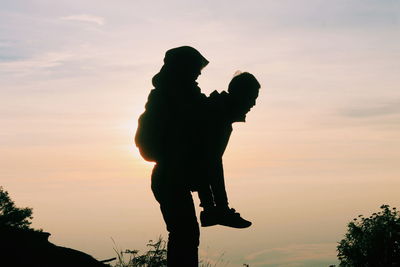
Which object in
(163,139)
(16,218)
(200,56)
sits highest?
(16,218)

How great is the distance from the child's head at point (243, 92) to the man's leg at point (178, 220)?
49.4 inches

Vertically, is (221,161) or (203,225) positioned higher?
(221,161)

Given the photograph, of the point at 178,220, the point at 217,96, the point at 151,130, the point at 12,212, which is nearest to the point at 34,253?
the point at 178,220

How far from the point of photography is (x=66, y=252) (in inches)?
332

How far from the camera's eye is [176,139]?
6402 mm

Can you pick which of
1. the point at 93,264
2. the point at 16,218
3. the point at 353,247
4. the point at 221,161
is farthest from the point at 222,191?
the point at 16,218

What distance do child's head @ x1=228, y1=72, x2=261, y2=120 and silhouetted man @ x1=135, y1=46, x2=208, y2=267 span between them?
1.54 ft

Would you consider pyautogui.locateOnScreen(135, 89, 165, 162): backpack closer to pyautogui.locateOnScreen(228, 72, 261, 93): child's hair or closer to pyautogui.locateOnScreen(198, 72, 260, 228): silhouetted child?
pyautogui.locateOnScreen(198, 72, 260, 228): silhouetted child

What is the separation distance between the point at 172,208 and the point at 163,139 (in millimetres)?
882

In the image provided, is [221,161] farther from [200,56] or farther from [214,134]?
[200,56]

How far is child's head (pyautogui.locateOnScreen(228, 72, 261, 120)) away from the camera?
675 centimetres

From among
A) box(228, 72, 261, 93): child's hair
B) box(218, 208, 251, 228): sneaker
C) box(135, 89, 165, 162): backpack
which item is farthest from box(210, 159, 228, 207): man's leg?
box(228, 72, 261, 93): child's hair

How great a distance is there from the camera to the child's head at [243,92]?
22.1 ft

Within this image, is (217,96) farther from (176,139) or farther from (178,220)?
(178,220)
